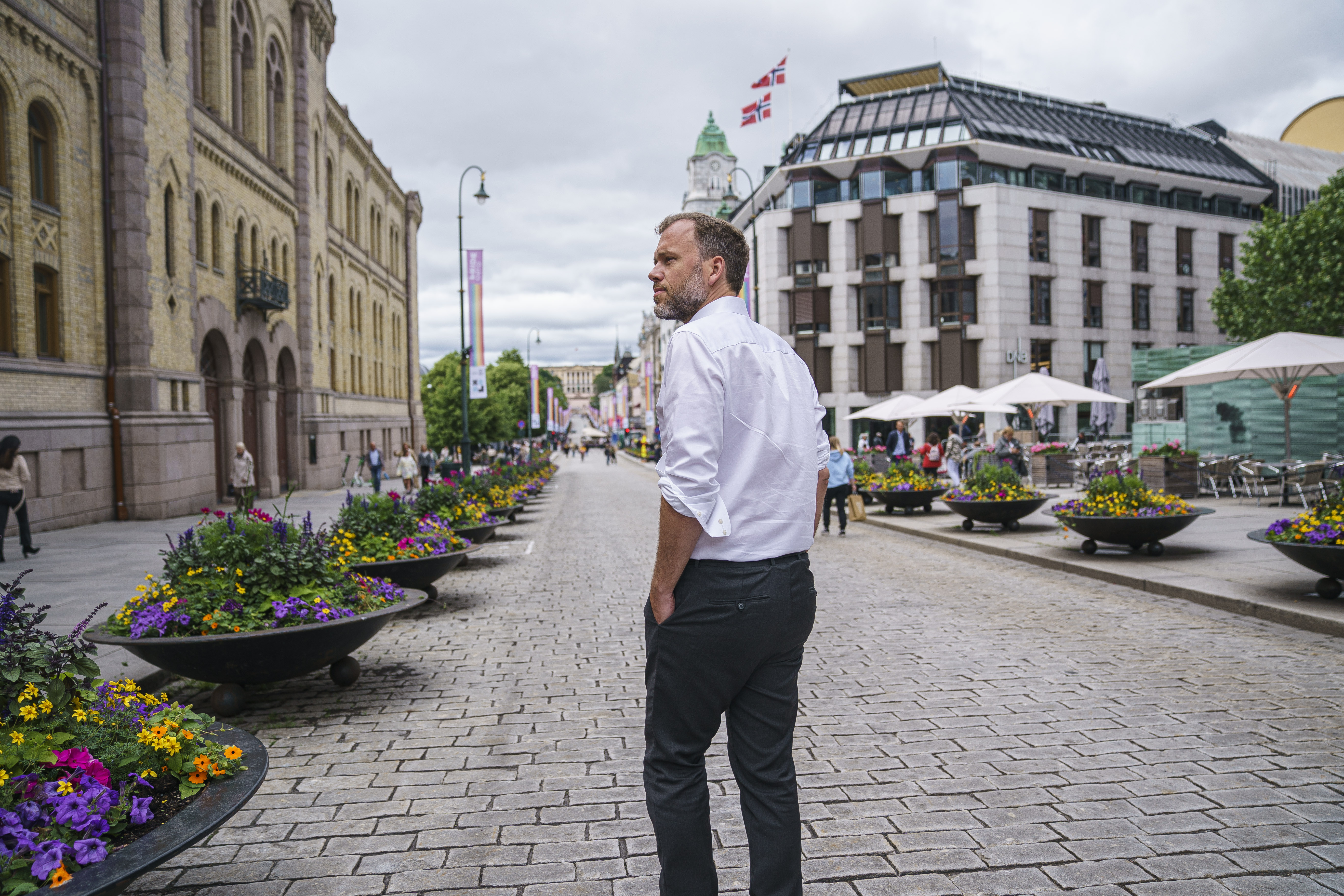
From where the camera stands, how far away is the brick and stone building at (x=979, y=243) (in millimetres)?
47688

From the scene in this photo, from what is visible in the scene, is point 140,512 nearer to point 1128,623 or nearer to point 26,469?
point 26,469

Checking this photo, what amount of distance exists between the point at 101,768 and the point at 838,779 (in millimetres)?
2884

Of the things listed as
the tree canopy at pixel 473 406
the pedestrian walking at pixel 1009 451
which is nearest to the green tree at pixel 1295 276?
the pedestrian walking at pixel 1009 451

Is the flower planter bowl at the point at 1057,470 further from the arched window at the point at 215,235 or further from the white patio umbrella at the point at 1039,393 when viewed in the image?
the arched window at the point at 215,235

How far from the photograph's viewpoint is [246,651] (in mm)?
4852

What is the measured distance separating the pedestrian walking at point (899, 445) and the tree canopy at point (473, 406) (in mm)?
34387

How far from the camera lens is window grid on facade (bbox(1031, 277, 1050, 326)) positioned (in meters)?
48.3

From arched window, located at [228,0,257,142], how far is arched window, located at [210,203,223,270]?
301 centimetres

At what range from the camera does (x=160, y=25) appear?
775 inches

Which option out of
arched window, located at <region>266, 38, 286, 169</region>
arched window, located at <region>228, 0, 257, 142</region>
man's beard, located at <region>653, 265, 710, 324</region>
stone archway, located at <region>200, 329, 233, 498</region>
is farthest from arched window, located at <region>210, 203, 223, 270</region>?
man's beard, located at <region>653, 265, 710, 324</region>

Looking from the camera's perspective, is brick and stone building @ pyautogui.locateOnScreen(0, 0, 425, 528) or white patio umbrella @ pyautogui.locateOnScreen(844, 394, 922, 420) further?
white patio umbrella @ pyautogui.locateOnScreen(844, 394, 922, 420)

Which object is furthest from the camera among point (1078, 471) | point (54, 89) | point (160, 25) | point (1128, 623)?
point (1078, 471)

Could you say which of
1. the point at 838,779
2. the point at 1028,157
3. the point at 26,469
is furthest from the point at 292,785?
the point at 1028,157

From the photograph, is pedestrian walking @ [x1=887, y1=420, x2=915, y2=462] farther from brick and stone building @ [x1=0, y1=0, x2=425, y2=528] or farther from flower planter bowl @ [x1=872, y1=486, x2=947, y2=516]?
brick and stone building @ [x1=0, y1=0, x2=425, y2=528]
